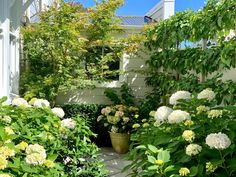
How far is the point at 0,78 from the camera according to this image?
5164mm

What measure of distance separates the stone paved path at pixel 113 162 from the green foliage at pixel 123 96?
101cm

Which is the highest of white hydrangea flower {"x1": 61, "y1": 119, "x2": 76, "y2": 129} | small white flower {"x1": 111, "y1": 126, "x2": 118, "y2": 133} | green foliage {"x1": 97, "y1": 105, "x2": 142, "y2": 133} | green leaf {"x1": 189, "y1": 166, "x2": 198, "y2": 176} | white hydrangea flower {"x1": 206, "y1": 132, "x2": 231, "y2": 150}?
white hydrangea flower {"x1": 206, "y1": 132, "x2": 231, "y2": 150}

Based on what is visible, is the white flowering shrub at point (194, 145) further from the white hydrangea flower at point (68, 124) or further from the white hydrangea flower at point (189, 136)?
the white hydrangea flower at point (68, 124)

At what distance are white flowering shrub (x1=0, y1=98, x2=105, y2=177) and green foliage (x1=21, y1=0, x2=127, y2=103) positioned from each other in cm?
328

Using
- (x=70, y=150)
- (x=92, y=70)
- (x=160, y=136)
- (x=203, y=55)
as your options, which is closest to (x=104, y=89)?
(x=92, y=70)

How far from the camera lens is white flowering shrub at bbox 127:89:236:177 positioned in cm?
151

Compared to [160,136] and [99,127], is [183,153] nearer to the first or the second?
[160,136]

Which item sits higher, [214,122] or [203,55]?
[203,55]

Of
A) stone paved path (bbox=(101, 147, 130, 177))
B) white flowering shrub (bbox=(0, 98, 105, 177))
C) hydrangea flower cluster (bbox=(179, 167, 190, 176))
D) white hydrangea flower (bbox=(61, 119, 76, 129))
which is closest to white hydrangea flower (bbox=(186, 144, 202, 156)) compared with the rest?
hydrangea flower cluster (bbox=(179, 167, 190, 176))

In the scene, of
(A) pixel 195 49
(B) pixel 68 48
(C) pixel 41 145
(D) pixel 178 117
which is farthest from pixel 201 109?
(B) pixel 68 48

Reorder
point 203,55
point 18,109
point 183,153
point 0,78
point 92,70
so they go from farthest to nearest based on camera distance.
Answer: point 92,70 → point 0,78 → point 203,55 → point 18,109 → point 183,153

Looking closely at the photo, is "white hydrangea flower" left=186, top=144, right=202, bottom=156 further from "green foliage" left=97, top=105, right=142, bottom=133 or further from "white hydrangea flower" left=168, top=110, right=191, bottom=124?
"green foliage" left=97, top=105, right=142, bottom=133

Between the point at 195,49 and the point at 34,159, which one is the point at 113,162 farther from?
the point at 34,159

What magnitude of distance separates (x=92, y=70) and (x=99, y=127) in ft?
3.91
